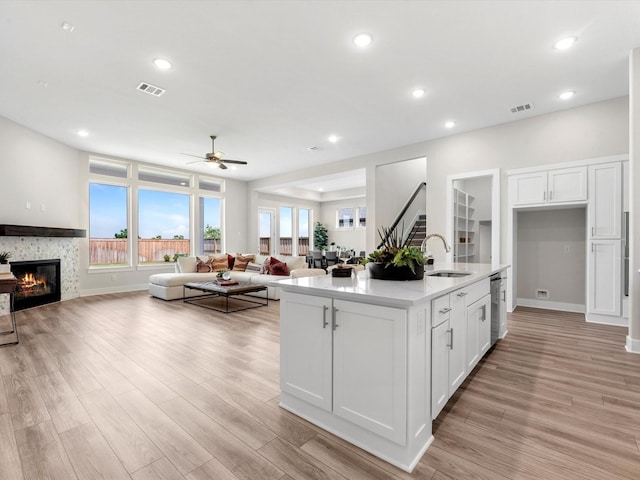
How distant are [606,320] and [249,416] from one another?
504 cm

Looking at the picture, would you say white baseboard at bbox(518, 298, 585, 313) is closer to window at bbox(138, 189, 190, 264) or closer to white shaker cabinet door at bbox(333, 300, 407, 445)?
white shaker cabinet door at bbox(333, 300, 407, 445)

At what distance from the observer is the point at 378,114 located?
4.90 m

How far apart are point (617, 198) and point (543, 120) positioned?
5.16 feet

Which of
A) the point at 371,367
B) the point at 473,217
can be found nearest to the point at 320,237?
the point at 473,217

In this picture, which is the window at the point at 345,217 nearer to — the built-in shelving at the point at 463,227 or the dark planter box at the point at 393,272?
the built-in shelving at the point at 463,227

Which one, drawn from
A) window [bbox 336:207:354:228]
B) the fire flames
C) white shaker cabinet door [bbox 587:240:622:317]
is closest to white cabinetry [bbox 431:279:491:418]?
white shaker cabinet door [bbox 587:240:622:317]

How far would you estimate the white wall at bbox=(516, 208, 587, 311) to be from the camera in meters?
5.19

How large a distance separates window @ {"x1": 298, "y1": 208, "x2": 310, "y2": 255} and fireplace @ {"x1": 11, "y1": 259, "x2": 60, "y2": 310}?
A: 8.23 meters

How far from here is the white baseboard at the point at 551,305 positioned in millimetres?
5189

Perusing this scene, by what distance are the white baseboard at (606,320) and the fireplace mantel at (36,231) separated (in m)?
8.76

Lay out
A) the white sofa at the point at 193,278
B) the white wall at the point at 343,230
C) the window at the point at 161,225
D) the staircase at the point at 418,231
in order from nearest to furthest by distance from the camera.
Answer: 1. the white sofa at the point at 193,278
2. the window at the point at 161,225
3. the staircase at the point at 418,231
4. the white wall at the point at 343,230

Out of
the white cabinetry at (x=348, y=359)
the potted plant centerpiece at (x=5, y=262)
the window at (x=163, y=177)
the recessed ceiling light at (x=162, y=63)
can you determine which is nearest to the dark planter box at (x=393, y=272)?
the white cabinetry at (x=348, y=359)

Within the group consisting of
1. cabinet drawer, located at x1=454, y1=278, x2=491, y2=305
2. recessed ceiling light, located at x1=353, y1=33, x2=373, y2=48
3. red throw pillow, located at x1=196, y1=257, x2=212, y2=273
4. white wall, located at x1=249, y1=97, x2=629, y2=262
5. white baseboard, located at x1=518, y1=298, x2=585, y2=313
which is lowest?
white baseboard, located at x1=518, y1=298, x2=585, y2=313

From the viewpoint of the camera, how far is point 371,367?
68.4 inches
